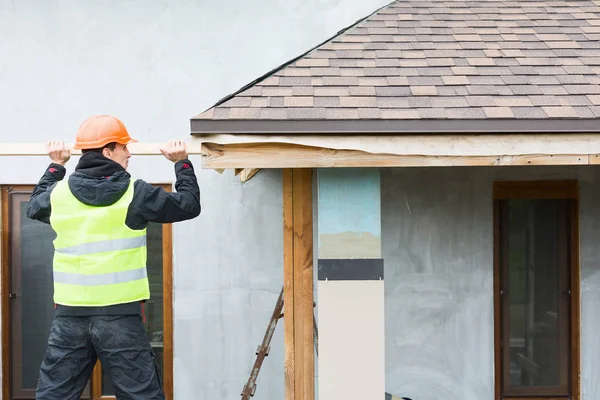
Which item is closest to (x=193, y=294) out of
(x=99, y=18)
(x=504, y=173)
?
(x=99, y=18)

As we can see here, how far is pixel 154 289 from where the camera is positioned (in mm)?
6340

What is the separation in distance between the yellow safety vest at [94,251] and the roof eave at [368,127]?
662 millimetres

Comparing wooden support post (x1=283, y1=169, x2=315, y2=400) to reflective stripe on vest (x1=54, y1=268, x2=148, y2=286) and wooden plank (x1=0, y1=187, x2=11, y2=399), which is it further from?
wooden plank (x1=0, y1=187, x2=11, y2=399)

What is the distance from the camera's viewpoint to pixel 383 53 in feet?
16.1

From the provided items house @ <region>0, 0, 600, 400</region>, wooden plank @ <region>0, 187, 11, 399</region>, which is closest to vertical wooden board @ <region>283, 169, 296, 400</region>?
house @ <region>0, 0, 600, 400</region>

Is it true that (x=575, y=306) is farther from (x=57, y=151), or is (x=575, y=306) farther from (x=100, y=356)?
(x=57, y=151)

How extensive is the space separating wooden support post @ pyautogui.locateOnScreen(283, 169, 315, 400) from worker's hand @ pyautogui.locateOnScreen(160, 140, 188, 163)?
0.74m

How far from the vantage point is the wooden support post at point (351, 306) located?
13.8 ft

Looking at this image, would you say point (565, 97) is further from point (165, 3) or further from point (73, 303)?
point (165, 3)

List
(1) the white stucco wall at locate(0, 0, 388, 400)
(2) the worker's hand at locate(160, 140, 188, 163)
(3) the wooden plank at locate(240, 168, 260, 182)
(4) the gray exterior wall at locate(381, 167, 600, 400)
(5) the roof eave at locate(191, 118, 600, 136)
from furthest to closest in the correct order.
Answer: (4) the gray exterior wall at locate(381, 167, 600, 400), (1) the white stucco wall at locate(0, 0, 388, 400), (3) the wooden plank at locate(240, 168, 260, 182), (5) the roof eave at locate(191, 118, 600, 136), (2) the worker's hand at locate(160, 140, 188, 163)

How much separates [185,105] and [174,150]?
247cm

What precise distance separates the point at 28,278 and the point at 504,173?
430 cm

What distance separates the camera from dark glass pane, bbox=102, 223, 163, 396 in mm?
6336

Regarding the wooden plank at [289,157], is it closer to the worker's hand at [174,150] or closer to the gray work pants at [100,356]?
the worker's hand at [174,150]
